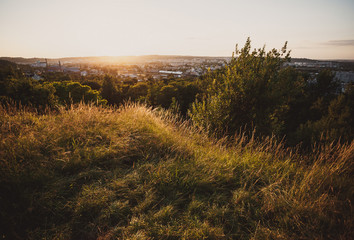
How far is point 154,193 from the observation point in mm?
2939

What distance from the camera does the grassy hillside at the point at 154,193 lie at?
2.33m

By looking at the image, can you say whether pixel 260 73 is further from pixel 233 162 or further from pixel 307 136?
pixel 307 136

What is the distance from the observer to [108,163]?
12.3 ft

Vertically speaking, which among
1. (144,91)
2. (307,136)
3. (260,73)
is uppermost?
(260,73)

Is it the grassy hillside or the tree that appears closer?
the grassy hillside

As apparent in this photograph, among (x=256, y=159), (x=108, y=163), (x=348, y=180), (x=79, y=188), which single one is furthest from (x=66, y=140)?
(x=348, y=180)

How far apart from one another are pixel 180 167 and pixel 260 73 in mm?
6849

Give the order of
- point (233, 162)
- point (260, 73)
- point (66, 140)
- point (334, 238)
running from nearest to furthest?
1. point (334, 238)
2. point (233, 162)
3. point (66, 140)
4. point (260, 73)

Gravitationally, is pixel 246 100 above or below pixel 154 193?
above

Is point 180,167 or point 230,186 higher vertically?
point 180,167

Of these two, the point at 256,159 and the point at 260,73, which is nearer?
the point at 256,159

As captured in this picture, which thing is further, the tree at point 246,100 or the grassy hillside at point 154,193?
the tree at point 246,100

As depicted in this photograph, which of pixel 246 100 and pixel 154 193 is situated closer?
pixel 154 193

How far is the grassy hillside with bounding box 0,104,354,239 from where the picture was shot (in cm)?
233
